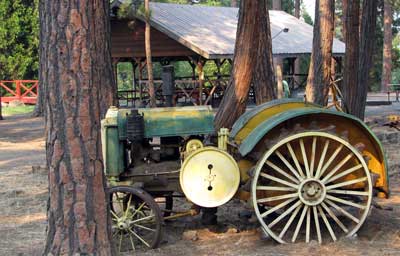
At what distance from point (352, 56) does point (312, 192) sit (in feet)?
26.6

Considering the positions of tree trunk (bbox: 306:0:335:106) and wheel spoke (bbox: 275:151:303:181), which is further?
tree trunk (bbox: 306:0:335:106)

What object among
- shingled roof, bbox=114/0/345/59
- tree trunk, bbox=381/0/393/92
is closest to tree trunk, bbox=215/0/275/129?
shingled roof, bbox=114/0/345/59

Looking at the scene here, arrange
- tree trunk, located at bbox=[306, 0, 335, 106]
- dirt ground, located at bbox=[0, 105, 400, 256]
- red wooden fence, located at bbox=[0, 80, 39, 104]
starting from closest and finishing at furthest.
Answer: dirt ground, located at bbox=[0, 105, 400, 256] < tree trunk, located at bbox=[306, 0, 335, 106] < red wooden fence, located at bbox=[0, 80, 39, 104]

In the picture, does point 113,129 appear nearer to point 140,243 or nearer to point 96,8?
point 140,243

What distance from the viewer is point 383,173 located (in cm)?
643

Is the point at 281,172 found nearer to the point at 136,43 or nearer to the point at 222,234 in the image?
the point at 222,234

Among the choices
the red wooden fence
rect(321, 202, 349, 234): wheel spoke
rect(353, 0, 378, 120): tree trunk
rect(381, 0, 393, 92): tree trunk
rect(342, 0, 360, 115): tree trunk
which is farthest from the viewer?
rect(381, 0, 393, 92): tree trunk

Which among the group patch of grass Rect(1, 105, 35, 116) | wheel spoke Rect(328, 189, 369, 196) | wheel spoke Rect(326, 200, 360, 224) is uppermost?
wheel spoke Rect(328, 189, 369, 196)

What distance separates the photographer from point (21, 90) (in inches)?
1485

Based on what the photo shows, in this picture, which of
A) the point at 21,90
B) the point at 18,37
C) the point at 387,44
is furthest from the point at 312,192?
the point at 387,44

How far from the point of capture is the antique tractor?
6.15 meters

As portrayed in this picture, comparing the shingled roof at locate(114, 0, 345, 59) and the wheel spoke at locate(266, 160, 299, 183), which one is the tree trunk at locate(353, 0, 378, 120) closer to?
the wheel spoke at locate(266, 160, 299, 183)

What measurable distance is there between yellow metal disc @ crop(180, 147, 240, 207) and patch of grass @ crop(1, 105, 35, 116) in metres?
25.4

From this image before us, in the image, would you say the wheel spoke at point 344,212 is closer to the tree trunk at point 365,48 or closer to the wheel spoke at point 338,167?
the wheel spoke at point 338,167
